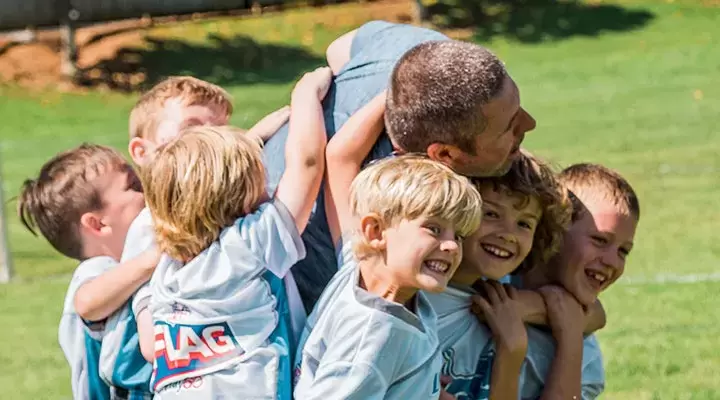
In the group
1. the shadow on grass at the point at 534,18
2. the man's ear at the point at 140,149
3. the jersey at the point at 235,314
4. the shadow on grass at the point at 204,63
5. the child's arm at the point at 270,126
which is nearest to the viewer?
the jersey at the point at 235,314

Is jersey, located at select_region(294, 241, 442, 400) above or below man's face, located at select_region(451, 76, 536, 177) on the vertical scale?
below

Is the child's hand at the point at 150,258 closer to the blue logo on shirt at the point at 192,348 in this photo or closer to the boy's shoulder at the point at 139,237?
the boy's shoulder at the point at 139,237

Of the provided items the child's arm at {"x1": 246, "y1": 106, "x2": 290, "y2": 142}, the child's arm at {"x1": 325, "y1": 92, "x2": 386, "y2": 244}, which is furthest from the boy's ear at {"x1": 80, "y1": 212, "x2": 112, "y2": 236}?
the child's arm at {"x1": 325, "y1": 92, "x2": 386, "y2": 244}

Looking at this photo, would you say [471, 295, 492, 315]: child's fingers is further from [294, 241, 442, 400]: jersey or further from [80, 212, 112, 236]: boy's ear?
[80, 212, 112, 236]: boy's ear

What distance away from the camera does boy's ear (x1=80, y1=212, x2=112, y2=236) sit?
471cm

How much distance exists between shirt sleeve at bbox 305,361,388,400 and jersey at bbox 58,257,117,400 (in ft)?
3.47

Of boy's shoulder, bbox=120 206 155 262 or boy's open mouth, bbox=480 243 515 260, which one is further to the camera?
boy's shoulder, bbox=120 206 155 262

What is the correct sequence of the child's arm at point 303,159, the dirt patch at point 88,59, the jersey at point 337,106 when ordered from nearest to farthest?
the child's arm at point 303,159, the jersey at point 337,106, the dirt patch at point 88,59

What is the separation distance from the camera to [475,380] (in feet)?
13.7

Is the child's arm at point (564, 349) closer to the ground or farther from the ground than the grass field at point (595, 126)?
farther from the ground

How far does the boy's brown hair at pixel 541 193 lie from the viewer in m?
4.04

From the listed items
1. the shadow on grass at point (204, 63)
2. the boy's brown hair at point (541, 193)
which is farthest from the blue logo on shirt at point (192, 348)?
the shadow on grass at point (204, 63)

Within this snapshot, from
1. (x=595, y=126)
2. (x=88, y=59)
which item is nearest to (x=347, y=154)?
(x=595, y=126)

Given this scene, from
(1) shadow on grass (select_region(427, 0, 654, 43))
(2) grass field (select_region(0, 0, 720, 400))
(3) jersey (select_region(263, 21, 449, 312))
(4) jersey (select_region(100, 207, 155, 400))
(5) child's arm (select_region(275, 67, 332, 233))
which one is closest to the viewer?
(5) child's arm (select_region(275, 67, 332, 233))
